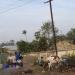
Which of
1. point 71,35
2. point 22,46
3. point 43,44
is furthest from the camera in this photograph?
point 22,46

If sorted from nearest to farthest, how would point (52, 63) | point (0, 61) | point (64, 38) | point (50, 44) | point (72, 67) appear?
point (52, 63) < point (72, 67) < point (0, 61) < point (50, 44) < point (64, 38)

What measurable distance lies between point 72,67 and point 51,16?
8.55 meters

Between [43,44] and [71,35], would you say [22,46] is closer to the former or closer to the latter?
[43,44]

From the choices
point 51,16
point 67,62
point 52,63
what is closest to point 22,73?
point 52,63

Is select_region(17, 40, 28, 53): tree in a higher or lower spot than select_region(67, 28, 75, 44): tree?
lower

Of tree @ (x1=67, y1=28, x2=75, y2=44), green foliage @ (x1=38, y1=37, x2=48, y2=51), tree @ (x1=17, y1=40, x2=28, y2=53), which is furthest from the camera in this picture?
tree @ (x1=17, y1=40, x2=28, y2=53)

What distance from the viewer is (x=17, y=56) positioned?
26.4 meters

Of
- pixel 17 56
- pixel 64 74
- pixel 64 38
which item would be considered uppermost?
pixel 64 38

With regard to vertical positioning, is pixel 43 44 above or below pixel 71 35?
below

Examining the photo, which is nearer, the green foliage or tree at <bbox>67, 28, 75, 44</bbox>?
the green foliage

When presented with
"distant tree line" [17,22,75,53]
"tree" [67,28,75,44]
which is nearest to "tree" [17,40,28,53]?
"distant tree line" [17,22,75,53]

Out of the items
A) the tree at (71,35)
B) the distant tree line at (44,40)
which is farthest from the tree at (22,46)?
the tree at (71,35)

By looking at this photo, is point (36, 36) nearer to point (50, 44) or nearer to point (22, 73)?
point (50, 44)

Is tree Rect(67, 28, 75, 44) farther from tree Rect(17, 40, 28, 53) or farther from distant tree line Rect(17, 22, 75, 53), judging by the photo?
tree Rect(17, 40, 28, 53)
